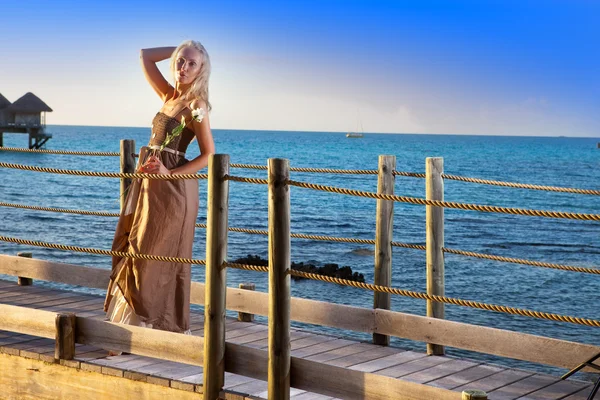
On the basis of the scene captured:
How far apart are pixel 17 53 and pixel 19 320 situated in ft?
191

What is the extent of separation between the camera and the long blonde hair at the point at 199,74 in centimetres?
527

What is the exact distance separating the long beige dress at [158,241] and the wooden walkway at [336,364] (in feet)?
0.91

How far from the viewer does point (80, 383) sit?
16.9 feet

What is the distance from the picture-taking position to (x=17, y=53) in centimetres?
6041

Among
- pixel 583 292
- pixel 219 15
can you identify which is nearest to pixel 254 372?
pixel 583 292

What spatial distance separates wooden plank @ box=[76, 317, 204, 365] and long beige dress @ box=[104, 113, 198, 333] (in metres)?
0.29

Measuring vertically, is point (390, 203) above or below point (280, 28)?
below

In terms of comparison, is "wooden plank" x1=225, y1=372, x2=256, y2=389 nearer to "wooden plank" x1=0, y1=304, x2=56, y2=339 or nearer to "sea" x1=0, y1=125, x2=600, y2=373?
"wooden plank" x1=0, y1=304, x2=56, y2=339

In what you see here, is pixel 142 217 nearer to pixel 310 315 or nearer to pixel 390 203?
pixel 310 315

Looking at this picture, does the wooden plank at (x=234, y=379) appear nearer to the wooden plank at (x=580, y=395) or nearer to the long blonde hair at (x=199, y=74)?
the long blonde hair at (x=199, y=74)

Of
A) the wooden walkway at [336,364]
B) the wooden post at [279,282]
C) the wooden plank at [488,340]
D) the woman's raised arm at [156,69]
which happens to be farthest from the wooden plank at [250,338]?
the woman's raised arm at [156,69]

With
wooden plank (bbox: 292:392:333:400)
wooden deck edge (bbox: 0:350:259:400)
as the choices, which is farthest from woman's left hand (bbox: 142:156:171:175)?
wooden plank (bbox: 292:392:333:400)

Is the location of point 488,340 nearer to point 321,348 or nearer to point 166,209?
point 321,348

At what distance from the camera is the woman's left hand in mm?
5246
